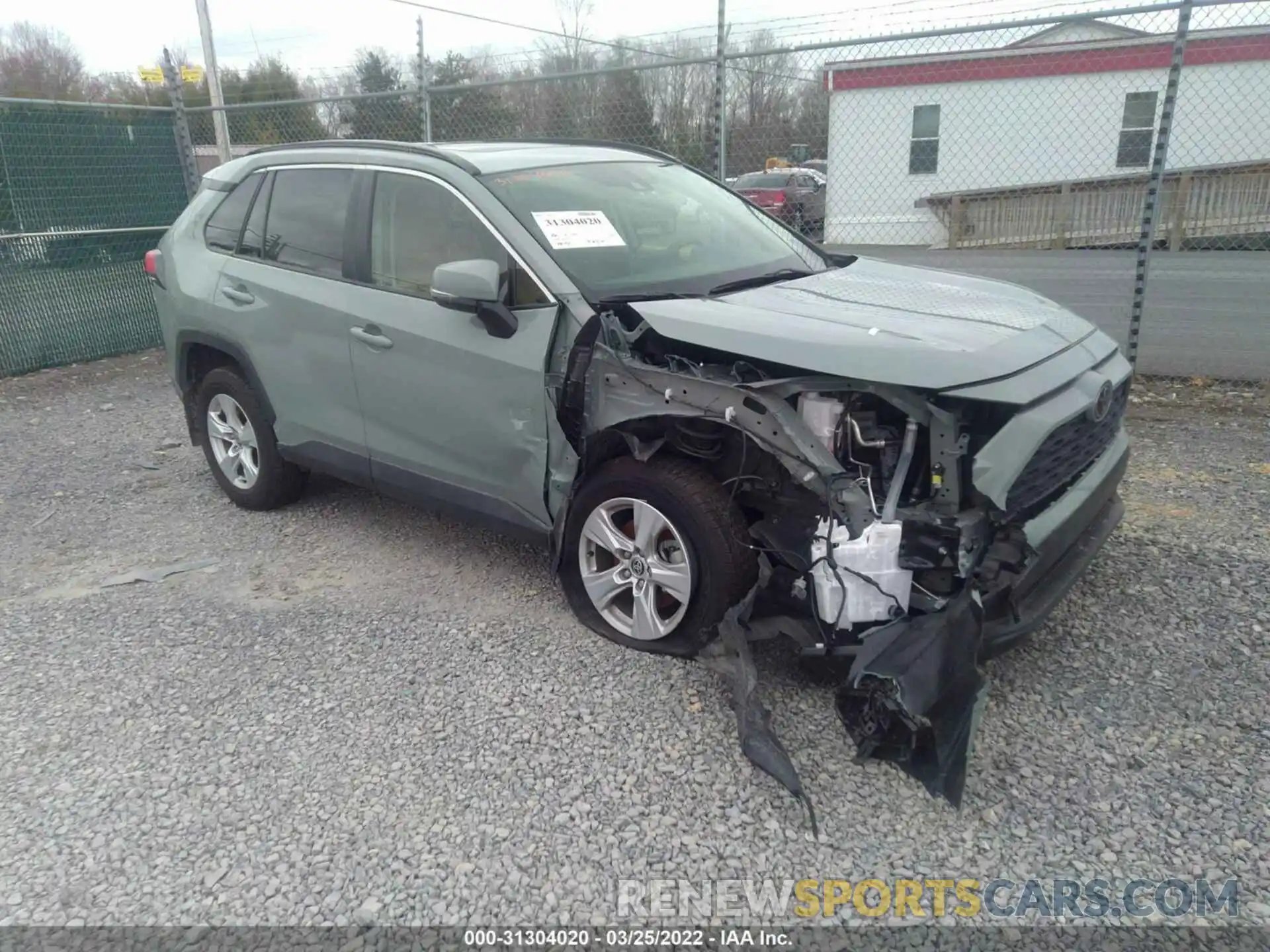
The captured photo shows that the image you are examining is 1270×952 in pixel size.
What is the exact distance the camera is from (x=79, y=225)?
9.08 m

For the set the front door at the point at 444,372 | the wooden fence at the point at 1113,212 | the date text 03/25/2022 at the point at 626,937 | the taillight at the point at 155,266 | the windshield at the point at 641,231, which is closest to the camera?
the date text 03/25/2022 at the point at 626,937

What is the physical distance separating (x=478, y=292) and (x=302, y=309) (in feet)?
4.25

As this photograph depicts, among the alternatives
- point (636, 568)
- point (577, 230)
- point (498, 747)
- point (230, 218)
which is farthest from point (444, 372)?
point (230, 218)

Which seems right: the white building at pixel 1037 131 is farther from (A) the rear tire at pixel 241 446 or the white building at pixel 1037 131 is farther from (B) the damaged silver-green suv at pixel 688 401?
(A) the rear tire at pixel 241 446

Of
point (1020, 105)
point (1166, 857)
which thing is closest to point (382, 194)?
point (1166, 857)

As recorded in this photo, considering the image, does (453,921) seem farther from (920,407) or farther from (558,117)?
(558,117)

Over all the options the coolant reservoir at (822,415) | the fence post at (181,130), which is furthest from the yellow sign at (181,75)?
the coolant reservoir at (822,415)

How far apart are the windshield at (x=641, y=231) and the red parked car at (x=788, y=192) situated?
4.51m

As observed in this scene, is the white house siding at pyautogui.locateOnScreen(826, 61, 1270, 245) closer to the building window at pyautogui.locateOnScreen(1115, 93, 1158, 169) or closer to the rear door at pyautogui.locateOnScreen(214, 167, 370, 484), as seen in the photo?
the building window at pyautogui.locateOnScreen(1115, 93, 1158, 169)

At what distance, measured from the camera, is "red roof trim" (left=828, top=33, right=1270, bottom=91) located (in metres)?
13.6

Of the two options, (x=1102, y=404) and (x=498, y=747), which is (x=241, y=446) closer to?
(x=498, y=747)

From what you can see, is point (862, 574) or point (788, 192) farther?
point (788, 192)

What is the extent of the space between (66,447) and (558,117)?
5.04m

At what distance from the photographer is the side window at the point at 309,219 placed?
4.31m
